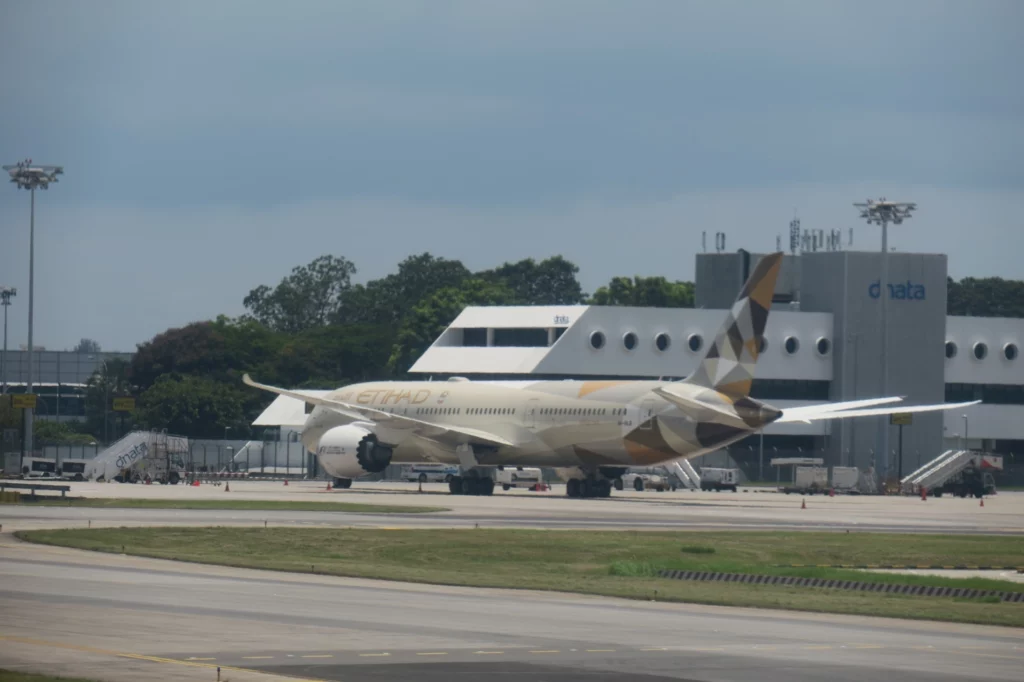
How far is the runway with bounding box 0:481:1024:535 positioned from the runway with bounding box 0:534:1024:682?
17328 millimetres

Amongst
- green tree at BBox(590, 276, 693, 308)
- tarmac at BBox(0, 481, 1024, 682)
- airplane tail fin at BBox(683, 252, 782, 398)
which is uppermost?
green tree at BBox(590, 276, 693, 308)

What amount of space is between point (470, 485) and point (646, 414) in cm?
1034

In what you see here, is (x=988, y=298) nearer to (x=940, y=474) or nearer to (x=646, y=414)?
(x=940, y=474)

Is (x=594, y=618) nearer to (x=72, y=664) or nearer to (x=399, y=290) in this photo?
(x=72, y=664)

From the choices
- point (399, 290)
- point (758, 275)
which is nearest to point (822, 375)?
point (758, 275)

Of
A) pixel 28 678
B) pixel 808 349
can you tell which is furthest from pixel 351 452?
pixel 28 678

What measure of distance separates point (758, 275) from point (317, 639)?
4540cm

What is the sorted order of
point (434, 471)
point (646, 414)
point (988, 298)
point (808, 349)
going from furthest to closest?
point (988, 298) → point (808, 349) → point (434, 471) → point (646, 414)

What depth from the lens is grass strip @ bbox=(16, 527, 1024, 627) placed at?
2809 cm

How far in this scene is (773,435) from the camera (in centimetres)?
11569

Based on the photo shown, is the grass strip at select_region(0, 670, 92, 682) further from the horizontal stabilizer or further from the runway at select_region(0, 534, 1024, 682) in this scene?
the horizontal stabilizer

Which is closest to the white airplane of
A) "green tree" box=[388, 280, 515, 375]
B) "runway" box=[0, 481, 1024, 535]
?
"runway" box=[0, 481, 1024, 535]

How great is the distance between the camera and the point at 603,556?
118ft

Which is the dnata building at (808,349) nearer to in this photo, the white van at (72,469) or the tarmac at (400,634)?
the white van at (72,469)
